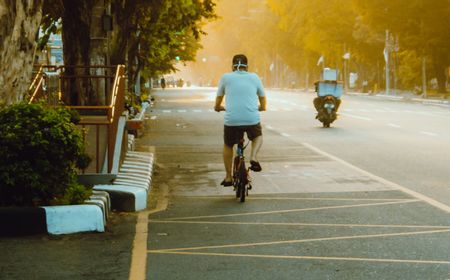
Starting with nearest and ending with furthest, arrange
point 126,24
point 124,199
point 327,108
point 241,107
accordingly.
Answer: point 124,199
point 241,107
point 126,24
point 327,108

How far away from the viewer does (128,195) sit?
1093cm

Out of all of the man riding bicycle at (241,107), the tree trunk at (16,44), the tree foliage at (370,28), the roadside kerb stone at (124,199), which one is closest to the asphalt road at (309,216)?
the roadside kerb stone at (124,199)

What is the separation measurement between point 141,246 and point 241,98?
407 centimetres

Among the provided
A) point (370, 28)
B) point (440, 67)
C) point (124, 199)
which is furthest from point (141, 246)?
point (370, 28)

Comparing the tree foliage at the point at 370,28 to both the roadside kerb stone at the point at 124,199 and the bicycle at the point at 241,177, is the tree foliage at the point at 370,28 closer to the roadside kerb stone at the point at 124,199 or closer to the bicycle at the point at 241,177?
the bicycle at the point at 241,177

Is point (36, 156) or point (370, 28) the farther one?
point (370, 28)

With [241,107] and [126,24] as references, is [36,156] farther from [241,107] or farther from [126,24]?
[126,24]

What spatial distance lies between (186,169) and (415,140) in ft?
27.6

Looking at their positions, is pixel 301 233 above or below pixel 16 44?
below

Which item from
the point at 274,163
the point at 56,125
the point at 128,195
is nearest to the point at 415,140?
the point at 274,163

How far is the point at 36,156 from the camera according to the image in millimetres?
9461

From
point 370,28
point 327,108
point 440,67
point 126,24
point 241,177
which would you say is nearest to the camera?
point 241,177

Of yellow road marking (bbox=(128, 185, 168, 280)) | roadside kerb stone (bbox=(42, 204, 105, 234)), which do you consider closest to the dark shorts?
yellow road marking (bbox=(128, 185, 168, 280))

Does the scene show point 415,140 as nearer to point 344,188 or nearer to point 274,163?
point 274,163
